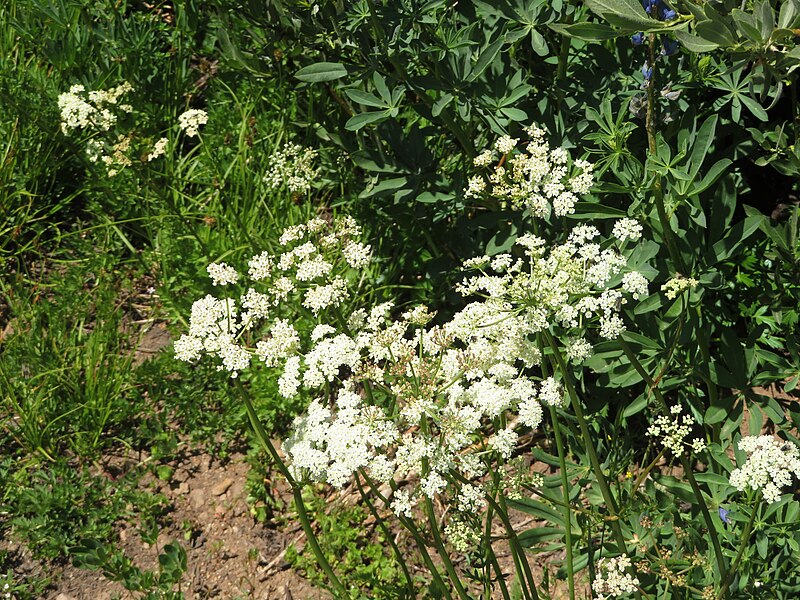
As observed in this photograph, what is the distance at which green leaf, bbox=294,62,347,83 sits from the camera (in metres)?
3.12

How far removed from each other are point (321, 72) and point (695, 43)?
1.57 m

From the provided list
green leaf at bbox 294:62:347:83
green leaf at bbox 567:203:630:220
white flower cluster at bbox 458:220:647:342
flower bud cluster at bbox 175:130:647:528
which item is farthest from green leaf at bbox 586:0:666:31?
green leaf at bbox 294:62:347:83

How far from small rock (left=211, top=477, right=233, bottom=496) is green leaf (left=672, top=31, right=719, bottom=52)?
8.53 feet

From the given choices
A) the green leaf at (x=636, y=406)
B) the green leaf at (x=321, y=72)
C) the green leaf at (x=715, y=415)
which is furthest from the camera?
the green leaf at (x=321, y=72)

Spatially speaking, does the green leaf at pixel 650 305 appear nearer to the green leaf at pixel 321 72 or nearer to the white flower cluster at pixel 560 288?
the white flower cluster at pixel 560 288

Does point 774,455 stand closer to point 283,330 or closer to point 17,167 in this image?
point 283,330

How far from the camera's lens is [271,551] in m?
3.48

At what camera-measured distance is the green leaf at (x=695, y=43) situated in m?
1.92

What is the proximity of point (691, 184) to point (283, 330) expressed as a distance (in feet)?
4.50

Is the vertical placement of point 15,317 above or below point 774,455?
below

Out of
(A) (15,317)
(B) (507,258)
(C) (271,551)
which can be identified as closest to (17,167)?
(A) (15,317)

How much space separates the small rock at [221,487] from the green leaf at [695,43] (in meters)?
2.60

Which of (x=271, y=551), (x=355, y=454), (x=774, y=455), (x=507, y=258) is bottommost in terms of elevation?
(x=271, y=551)

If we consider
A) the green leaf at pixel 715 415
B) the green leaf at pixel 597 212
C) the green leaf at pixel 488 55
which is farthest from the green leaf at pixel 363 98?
the green leaf at pixel 715 415
